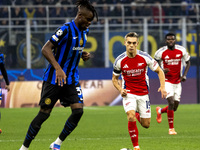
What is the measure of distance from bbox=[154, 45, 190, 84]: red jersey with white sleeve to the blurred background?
340 inches

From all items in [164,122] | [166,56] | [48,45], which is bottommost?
[164,122]

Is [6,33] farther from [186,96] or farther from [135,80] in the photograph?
[135,80]

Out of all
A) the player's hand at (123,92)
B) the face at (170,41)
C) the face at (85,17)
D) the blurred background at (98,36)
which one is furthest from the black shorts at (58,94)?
the blurred background at (98,36)

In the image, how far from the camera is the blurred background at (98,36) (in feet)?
68.2

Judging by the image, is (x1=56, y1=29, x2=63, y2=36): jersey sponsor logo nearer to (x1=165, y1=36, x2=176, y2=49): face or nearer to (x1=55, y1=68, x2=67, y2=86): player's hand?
(x1=55, y1=68, x2=67, y2=86): player's hand

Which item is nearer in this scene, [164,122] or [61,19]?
[164,122]

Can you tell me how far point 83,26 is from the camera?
7445mm

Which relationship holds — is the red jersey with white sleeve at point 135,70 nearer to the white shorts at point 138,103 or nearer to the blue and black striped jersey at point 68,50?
the white shorts at point 138,103

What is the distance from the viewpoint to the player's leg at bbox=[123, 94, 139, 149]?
8133 millimetres

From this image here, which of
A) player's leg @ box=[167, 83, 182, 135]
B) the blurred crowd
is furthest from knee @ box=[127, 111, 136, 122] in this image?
the blurred crowd

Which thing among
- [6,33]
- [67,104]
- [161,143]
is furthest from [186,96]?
[67,104]

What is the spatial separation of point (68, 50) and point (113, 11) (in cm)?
1616

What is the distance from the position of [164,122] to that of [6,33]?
893cm

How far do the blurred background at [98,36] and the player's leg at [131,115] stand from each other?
12397 mm
